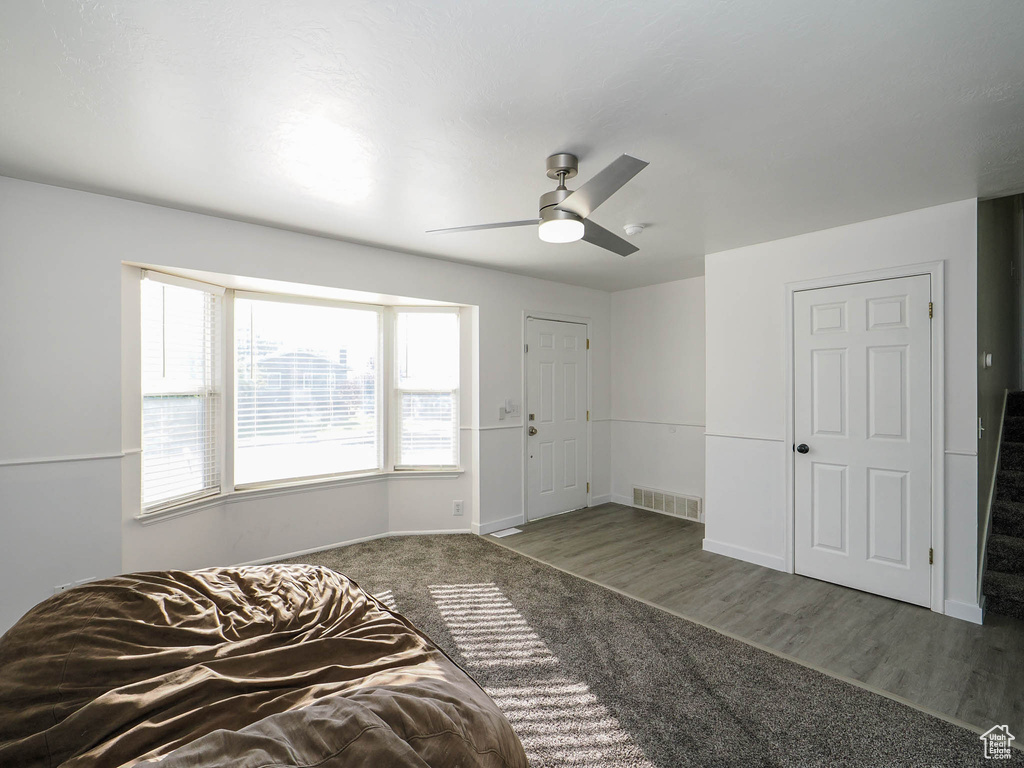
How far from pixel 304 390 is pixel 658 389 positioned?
12.0 feet

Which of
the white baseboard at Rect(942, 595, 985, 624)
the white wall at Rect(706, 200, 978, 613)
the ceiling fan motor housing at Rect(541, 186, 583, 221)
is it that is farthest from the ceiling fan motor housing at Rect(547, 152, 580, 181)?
the white baseboard at Rect(942, 595, 985, 624)

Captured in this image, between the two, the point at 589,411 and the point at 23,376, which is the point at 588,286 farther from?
the point at 23,376

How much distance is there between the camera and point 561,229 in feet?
7.34

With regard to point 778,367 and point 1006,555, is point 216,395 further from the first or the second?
point 1006,555

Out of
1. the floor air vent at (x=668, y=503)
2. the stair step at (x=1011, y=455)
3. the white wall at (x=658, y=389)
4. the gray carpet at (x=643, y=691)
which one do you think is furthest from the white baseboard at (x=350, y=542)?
the stair step at (x=1011, y=455)

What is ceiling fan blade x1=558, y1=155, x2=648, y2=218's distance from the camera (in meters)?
1.85

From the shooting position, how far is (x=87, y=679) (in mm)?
1361

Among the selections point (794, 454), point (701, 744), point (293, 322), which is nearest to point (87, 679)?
point (701, 744)

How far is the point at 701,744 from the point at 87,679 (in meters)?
2.11

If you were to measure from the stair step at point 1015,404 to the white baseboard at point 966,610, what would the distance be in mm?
1974

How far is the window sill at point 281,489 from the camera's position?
330 cm

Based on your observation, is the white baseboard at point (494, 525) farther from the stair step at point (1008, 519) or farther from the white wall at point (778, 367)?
the stair step at point (1008, 519)

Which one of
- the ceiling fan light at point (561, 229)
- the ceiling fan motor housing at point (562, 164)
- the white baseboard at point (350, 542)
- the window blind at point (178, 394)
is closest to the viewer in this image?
the ceiling fan light at point (561, 229)

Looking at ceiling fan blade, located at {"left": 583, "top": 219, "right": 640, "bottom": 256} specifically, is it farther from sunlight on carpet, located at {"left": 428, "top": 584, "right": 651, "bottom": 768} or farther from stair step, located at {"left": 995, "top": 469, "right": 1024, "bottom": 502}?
stair step, located at {"left": 995, "top": 469, "right": 1024, "bottom": 502}
